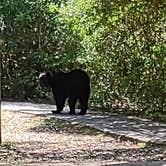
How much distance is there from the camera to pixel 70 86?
14289mm

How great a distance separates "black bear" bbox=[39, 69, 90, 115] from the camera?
46.6 feet

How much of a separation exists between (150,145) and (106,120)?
125 inches

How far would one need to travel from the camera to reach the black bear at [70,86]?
14203 millimetres

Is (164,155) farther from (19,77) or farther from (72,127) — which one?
(19,77)

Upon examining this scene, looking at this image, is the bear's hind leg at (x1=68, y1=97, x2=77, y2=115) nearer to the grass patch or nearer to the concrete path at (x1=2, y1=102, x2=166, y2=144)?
the concrete path at (x1=2, y1=102, x2=166, y2=144)

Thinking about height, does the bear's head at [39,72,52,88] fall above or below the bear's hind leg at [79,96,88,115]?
above

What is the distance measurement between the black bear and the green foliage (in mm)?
1094

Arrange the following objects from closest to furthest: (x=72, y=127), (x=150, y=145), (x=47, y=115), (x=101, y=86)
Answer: (x=150, y=145) → (x=72, y=127) → (x=47, y=115) → (x=101, y=86)

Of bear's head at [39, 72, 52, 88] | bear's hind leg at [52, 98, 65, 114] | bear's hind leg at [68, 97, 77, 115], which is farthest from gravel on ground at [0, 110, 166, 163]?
bear's head at [39, 72, 52, 88]

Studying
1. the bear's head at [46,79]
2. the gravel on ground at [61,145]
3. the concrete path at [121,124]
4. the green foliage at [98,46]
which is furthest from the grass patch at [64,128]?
the green foliage at [98,46]

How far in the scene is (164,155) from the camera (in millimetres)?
8773

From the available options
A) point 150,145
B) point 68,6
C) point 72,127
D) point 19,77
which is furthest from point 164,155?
point 19,77

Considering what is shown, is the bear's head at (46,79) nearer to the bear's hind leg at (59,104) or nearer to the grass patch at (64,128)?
the bear's hind leg at (59,104)

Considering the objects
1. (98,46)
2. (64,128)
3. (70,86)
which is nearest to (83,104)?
(70,86)
